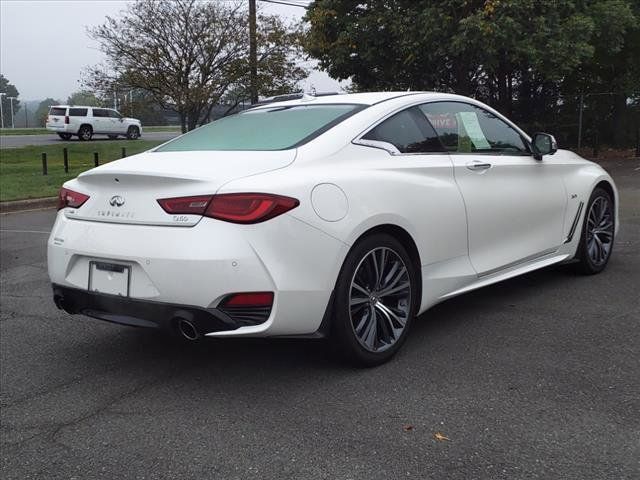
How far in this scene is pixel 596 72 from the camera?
22312mm

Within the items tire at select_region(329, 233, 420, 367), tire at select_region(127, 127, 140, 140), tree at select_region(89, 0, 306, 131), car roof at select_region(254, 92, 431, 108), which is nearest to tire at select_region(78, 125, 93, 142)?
tire at select_region(127, 127, 140, 140)

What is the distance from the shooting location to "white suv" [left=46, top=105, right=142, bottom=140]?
33.5 metres

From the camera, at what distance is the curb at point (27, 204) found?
11227mm

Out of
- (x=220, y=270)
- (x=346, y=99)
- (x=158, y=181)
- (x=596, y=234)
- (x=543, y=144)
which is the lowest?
(x=596, y=234)

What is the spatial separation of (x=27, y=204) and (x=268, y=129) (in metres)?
9.00

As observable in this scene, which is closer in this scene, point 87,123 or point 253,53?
point 253,53

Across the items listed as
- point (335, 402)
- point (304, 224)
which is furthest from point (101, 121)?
point (335, 402)

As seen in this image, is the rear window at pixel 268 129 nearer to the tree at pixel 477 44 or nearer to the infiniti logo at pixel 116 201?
the infiniti logo at pixel 116 201

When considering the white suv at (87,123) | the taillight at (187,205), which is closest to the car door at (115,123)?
the white suv at (87,123)

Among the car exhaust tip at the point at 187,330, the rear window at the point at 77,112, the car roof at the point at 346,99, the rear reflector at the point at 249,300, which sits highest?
the rear window at the point at 77,112

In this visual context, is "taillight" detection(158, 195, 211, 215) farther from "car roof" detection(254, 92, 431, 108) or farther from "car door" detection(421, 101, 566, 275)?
"car door" detection(421, 101, 566, 275)

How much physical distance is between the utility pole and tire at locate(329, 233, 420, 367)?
15.9 m

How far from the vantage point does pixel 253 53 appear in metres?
18.7

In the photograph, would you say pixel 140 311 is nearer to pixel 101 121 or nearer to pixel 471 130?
pixel 471 130
